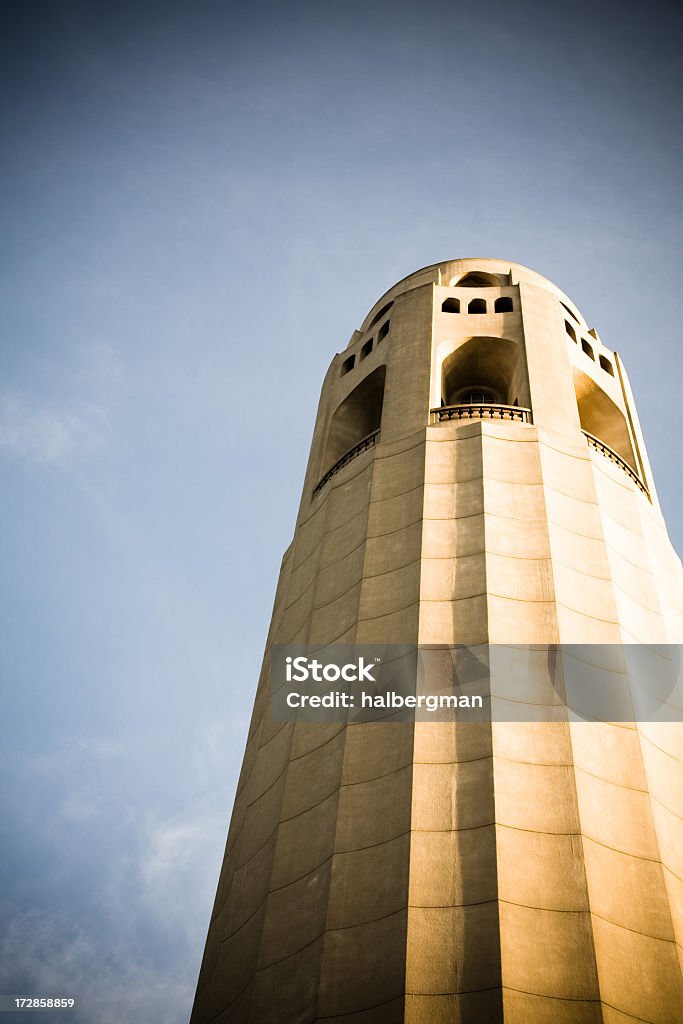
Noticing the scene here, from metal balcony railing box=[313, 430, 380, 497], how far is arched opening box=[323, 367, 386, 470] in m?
2.20

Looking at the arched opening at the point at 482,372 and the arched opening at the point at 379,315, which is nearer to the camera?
the arched opening at the point at 482,372

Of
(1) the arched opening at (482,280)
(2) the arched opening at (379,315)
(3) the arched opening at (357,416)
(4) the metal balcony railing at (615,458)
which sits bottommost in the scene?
(4) the metal balcony railing at (615,458)

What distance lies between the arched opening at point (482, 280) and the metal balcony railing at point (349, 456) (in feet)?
35.7

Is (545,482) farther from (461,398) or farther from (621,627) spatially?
(461,398)

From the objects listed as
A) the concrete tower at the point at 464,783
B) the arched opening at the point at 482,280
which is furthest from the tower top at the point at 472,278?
the concrete tower at the point at 464,783

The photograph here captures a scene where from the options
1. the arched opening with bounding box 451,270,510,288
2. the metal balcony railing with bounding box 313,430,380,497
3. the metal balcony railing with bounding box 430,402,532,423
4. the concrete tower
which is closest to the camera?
the concrete tower

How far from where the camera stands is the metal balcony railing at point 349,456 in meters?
25.3

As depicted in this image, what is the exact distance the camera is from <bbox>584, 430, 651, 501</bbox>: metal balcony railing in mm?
25125

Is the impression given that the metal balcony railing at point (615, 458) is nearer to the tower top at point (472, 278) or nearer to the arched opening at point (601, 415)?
the arched opening at point (601, 415)

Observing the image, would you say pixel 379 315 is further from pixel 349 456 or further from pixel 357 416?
pixel 349 456

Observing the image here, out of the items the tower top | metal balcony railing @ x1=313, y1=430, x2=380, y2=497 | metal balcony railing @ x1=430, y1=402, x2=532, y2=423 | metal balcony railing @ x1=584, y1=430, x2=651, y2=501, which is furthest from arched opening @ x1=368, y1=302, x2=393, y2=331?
metal balcony railing @ x1=584, y1=430, x2=651, y2=501

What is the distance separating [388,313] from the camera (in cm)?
3269

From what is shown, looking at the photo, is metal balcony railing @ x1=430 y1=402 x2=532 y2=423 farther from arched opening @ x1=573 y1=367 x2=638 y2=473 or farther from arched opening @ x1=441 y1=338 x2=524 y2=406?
arched opening @ x1=573 y1=367 x2=638 y2=473

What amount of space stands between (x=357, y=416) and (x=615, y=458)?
9.15 metres
